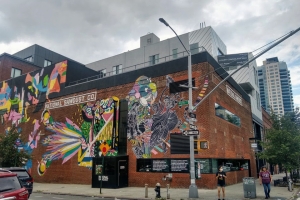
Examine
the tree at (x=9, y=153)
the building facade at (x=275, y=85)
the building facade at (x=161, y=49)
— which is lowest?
the tree at (x=9, y=153)

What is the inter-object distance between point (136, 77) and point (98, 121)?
5735 mm

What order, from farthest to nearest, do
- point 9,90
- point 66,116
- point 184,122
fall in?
1. point 9,90
2. point 66,116
3. point 184,122

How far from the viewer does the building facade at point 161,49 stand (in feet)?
125

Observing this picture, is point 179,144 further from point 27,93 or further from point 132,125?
point 27,93

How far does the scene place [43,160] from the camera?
97.2 feet

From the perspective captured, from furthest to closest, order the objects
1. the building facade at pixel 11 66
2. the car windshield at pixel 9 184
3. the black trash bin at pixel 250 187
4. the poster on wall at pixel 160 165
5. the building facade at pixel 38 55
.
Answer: the building facade at pixel 38 55
the building facade at pixel 11 66
the poster on wall at pixel 160 165
the black trash bin at pixel 250 187
the car windshield at pixel 9 184

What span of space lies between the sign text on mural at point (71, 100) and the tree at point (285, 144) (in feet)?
54.9

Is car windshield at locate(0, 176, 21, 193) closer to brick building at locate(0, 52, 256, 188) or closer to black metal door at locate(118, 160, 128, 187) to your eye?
brick building at locate(0, 52, 256, 188)

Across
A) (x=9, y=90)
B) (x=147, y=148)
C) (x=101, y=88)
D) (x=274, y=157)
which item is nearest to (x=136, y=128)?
(x=147, y=148)

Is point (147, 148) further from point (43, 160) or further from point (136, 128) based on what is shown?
point (43, 160)

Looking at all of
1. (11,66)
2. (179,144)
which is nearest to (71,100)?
(179,144)

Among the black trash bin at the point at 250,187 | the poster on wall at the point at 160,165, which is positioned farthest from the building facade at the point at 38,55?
the black trash bin at the point at 250,187

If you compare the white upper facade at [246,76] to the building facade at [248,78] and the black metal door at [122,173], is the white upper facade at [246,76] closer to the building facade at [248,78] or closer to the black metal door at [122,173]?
the building facade at [248,78]

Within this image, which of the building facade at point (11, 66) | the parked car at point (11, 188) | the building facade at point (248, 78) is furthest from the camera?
the building facade at point (11, 66)
